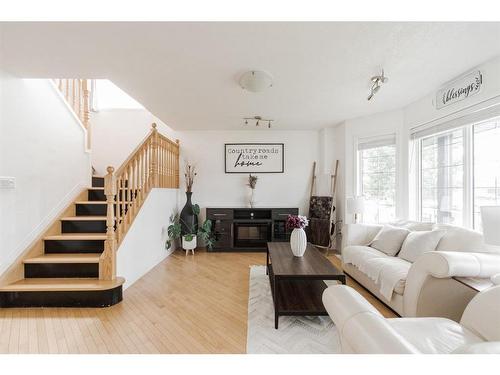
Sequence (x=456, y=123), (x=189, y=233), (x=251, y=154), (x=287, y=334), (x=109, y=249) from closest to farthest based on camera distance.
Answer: (x=287, y=334) → (x=109, y=249) → (x=456, y=123) → (x=189, y=233) → (x=251, y=154)

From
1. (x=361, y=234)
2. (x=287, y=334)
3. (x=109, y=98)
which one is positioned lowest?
(x=287, y=334)

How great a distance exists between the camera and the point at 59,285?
235 centimetres

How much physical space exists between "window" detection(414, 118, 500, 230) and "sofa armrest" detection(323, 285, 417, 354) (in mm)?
2327

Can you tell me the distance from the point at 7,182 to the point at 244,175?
3.49 meters

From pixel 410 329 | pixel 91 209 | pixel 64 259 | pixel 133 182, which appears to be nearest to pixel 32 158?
pixel 91 209

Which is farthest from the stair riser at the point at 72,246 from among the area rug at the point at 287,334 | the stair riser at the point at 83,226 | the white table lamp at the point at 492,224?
the white table lamp at the point at 492,224

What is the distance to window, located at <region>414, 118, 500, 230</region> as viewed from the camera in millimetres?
2326

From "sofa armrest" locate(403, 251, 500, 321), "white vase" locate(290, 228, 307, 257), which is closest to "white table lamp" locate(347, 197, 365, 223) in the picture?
"white vase" locate(290, 228, 307, 257)

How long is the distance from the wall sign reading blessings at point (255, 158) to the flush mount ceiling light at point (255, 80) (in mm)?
2381

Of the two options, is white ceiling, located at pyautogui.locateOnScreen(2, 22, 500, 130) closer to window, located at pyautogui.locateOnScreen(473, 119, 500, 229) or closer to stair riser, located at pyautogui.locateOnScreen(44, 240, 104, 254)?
window, located at pyautogui.locateOnScreen(473, 119, 500, 229)

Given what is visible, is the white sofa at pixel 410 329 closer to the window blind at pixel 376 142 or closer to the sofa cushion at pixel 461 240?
the sofa cushion at pixel 461 240

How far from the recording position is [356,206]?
3404 mm

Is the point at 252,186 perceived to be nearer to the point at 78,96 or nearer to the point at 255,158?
the point at 255,158
